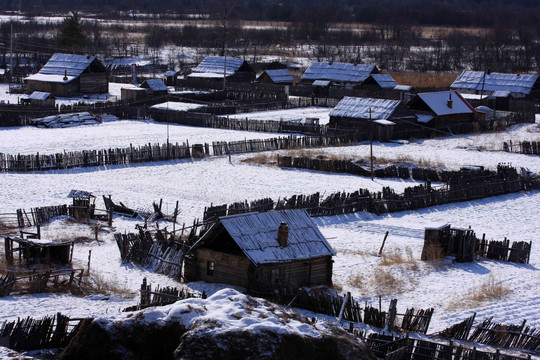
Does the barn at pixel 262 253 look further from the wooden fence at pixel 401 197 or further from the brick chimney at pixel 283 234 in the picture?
the wooden fence at pixel 401 197

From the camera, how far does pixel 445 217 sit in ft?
91.8

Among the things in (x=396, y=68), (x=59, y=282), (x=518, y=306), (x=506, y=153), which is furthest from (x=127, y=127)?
(x=396, y=68)

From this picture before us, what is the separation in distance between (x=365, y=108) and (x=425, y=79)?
81.2ft

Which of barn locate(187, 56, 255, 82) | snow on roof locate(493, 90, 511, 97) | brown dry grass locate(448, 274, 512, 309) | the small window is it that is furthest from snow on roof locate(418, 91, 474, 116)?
the small window

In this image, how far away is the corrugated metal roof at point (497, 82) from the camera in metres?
57.4

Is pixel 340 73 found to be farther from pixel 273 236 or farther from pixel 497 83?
pixel 273 236

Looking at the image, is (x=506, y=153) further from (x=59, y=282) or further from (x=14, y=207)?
(x=59, y=282)

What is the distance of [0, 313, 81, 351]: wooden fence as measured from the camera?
47.9 ft

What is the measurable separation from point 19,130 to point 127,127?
5.53 meters

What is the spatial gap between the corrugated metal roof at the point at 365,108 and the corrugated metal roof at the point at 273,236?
2403 cm

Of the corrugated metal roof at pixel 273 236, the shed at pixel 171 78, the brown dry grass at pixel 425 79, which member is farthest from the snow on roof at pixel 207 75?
the corrugated metal roof at pixel 273 236

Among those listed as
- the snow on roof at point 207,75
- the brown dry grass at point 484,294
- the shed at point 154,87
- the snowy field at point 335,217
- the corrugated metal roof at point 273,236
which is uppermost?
the snow on roof at point 207,75

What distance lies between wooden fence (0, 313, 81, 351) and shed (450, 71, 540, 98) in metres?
45.9

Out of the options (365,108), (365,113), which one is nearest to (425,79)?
(365,108)
